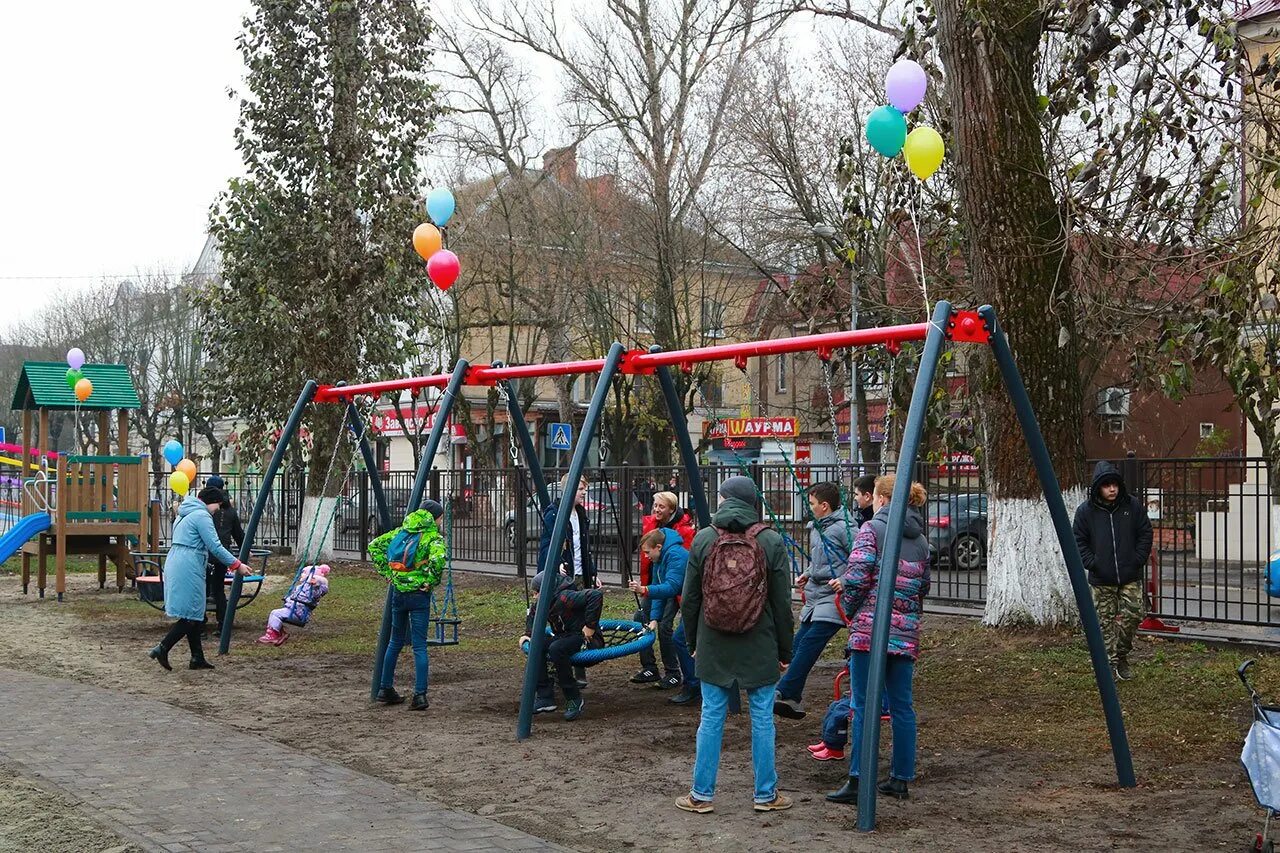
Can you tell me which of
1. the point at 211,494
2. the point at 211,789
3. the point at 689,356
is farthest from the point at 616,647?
the point at 211,494

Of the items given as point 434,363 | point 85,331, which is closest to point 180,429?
point 85,331

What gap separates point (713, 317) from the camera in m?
38.2

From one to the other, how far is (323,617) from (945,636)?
25.3 feet

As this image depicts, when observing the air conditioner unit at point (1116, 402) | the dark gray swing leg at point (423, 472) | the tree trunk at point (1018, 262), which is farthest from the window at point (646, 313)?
the dark gray swing leg at point (423, 472)

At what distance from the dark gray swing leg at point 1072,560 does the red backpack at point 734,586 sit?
6.31ft

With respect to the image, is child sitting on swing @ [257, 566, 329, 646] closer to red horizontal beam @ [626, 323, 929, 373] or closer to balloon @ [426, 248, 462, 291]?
balloon @ [426, 248, 462, 291]

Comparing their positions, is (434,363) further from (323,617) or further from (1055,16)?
(1055,16)

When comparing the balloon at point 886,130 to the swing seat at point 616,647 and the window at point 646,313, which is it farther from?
the window at point 646,313

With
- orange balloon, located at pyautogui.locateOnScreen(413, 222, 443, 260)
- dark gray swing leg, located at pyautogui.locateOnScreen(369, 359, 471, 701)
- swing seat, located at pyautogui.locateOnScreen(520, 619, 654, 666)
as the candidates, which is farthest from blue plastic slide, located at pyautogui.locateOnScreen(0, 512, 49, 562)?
swing seat, located at pyautogui.locateOnScreen(520, 619, 654, 666)

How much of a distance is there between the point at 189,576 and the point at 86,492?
26.9 feet

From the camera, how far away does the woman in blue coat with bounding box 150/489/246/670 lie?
1165 centimetres

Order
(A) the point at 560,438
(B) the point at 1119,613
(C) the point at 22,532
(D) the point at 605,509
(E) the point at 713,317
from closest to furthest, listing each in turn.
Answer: (B) the point at 1119,613
(C) the point at 22,532
(D) the point at 605,509
(A) the point at 560,438
(E) the point at 713,317

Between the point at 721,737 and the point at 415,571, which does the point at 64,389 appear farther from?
the point at 721,737

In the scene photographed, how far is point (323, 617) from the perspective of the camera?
16.5 meters
